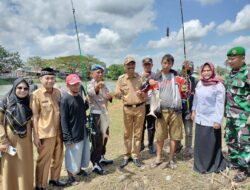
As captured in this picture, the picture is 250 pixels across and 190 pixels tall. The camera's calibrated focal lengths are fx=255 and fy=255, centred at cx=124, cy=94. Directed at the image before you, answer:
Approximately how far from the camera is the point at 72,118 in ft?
13.8

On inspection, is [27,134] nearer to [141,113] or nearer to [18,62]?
[141,113]

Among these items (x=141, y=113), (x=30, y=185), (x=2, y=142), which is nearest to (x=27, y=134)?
(x=2, y=142)

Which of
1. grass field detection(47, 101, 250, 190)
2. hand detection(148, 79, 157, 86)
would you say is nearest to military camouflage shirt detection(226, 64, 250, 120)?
grass field detection(47, 101, 250, 190)

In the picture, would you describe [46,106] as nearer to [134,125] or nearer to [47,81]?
[47,81]

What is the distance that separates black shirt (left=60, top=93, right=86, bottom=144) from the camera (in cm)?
414

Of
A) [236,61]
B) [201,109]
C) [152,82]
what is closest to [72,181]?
[152,82]

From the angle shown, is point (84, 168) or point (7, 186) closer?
point (7, 186)

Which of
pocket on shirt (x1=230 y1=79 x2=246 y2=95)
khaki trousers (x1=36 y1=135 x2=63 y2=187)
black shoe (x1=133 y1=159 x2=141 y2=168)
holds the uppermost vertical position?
pocket on shirt (x1=230 y1=79 x2=246 y2=95)

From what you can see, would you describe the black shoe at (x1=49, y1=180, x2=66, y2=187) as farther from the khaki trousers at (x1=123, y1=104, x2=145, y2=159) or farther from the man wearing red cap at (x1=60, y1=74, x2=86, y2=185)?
the khaki trousers at (x1=123, y1=104, x2=145, y2=159)

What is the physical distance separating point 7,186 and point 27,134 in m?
0.81

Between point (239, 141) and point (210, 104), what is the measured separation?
73 centimetres

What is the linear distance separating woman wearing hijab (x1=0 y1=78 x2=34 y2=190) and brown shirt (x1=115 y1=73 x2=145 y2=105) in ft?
5.47

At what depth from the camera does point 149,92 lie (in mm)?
4695

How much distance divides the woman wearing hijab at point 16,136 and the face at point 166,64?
2.30 m
